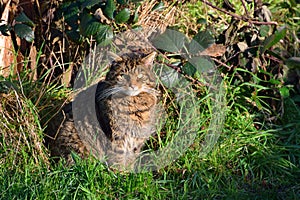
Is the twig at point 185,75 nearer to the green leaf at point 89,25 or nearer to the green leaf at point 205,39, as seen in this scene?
the green leaf at point 205,39

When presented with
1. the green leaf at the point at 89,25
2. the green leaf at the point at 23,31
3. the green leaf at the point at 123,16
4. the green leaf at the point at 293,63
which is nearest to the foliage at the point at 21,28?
the green leaf at the point at 23,31

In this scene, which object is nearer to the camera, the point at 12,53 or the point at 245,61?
the point at 245,61

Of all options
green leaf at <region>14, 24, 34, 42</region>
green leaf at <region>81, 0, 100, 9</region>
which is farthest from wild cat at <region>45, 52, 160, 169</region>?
green leaf at <region>14, 24, 34, 42</region>

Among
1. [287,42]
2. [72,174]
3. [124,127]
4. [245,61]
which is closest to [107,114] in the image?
[124,127]

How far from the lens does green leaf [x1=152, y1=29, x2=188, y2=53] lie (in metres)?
4.60

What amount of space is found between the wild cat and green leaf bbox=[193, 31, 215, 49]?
44 cm

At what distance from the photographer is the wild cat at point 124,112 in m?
4.28

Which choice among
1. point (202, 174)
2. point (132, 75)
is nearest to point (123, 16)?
point (132, 75)

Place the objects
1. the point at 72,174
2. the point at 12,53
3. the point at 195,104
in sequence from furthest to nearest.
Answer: the point at 12,53, the point at 195,104, the point at 72,174

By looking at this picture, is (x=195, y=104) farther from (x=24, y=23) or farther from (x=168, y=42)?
(x=24, y=23)

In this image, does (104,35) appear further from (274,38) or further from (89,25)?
(274,38)

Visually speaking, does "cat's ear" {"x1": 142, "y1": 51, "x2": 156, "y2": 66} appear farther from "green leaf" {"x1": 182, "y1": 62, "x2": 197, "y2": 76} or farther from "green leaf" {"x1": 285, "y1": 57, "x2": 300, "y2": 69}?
"green leaf" {"x1": 285, "y1": 57, "x2": 300, "y2": 69}

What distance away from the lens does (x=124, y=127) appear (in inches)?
171

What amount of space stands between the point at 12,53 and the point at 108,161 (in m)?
1.45
